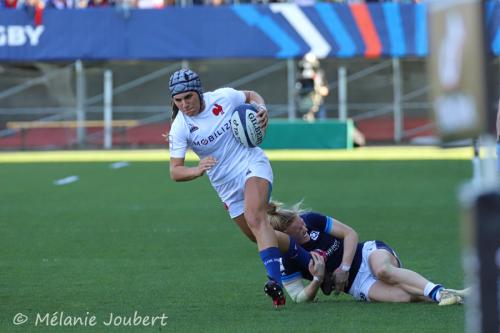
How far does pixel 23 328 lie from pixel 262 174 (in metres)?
2.19

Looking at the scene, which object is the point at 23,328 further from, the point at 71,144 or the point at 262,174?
the point at 71,144

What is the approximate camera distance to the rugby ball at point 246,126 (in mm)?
8516

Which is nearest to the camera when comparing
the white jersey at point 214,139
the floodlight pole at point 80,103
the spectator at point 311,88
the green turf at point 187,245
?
the green turf at point 187,245

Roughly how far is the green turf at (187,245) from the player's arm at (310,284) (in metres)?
0.11

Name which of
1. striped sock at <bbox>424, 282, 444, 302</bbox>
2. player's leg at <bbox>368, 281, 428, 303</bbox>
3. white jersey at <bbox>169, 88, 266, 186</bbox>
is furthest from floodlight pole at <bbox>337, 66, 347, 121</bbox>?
striped sock at <bbox>424, 282, 444, 302</bbox>

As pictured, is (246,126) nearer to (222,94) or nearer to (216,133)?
(216,133)

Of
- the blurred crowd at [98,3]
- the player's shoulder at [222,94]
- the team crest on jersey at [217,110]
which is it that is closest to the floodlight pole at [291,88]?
the blurred crowd at [98,3]

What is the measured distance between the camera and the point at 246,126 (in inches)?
335

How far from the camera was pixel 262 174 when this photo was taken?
846cm

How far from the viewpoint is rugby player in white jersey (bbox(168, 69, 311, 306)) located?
27.1 ft

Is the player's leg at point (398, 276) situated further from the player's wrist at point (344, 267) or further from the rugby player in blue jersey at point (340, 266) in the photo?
the player's wrist at point (344, 267)

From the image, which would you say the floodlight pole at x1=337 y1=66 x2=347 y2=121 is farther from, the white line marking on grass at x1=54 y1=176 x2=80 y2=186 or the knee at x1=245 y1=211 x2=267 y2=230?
the knee at x1=245 y1=211 x2=267 y2=230

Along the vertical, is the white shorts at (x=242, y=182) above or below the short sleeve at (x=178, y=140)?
below

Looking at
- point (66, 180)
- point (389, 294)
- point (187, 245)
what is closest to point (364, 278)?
point (389, 294)
